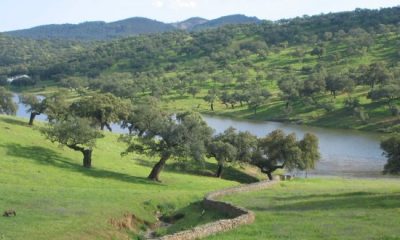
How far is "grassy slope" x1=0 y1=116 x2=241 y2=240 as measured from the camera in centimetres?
3719

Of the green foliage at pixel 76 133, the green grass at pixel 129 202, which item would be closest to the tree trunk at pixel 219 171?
the green grass at pixel 129 202

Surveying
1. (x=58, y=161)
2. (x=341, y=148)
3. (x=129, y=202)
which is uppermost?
(x=129, y=202)

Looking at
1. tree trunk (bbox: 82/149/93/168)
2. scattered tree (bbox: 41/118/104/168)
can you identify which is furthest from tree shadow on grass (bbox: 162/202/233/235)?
scattered tree (bbox: 41/118/104/168)

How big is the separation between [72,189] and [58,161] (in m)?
17.9

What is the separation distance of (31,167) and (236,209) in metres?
29.9

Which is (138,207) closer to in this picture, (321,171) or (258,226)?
(258,226)

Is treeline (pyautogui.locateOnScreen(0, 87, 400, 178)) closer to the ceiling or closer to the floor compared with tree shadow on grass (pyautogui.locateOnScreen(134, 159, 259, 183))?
closer to the ceiling

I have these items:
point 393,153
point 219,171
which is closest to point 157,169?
point 219,171

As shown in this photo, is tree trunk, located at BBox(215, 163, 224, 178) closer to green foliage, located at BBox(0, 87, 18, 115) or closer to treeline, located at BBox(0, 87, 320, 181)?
treeline, located at BBox(0, 87, 320, 181)

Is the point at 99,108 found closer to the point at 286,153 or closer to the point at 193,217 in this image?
the point at 286,153

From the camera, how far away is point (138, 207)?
47125mm

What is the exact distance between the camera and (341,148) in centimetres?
12294

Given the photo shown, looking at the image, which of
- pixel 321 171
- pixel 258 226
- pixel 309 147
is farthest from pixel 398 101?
pixel 258 226

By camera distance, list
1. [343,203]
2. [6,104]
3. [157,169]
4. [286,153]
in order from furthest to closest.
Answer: [6,104], [286,153], [157,169], [343,203]
